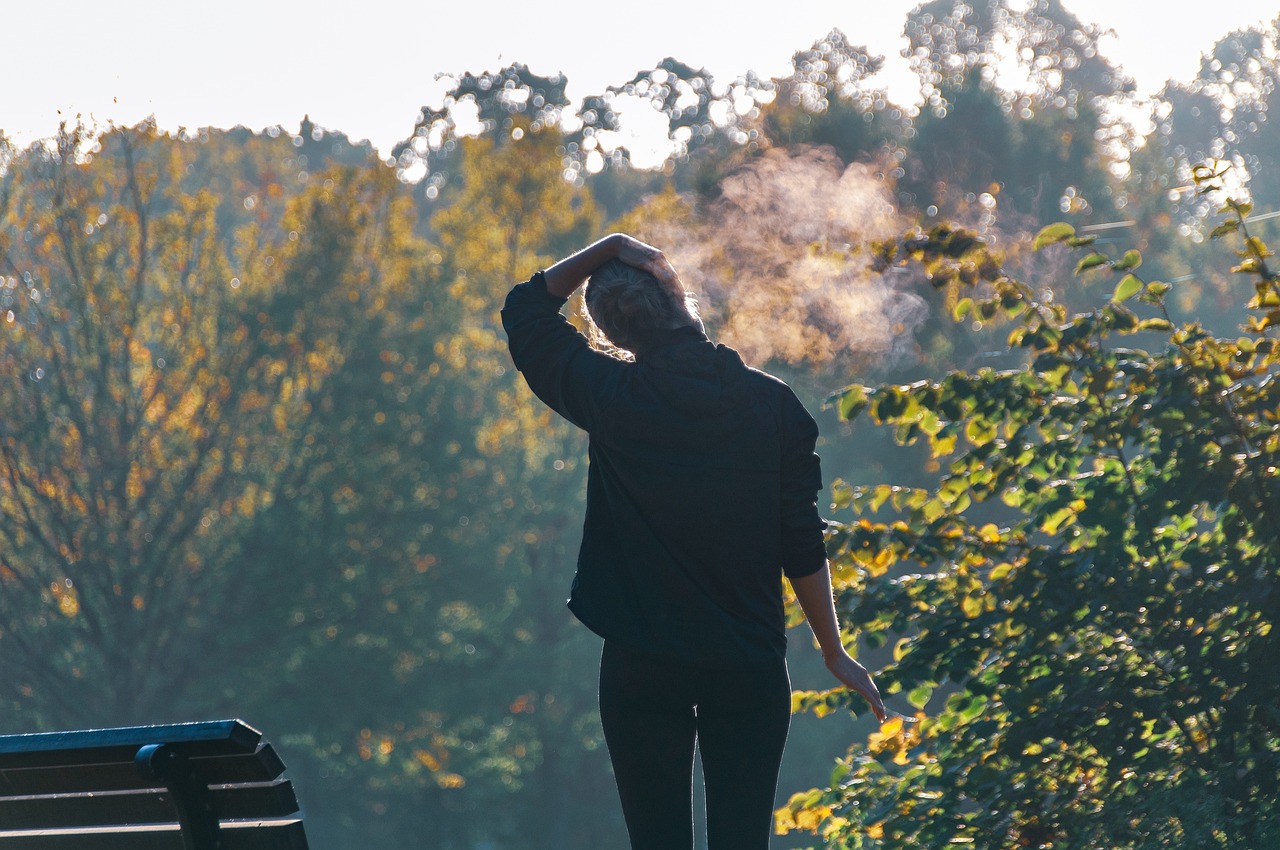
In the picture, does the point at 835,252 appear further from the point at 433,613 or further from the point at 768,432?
the point at 433,613

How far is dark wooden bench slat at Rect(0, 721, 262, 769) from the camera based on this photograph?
2.33 meters

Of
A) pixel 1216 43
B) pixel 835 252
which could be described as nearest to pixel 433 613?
pixel 835 252

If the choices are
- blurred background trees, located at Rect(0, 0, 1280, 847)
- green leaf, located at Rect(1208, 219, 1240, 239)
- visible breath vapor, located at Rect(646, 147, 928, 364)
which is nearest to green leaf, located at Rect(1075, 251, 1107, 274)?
green leaf, located at Rect(1208, 219, 1240, 239)

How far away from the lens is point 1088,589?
4.55m

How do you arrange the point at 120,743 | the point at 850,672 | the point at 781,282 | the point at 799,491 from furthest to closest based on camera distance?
1. the point at 781,282
2. the point at 850,672
3. the point at 799,491
4. the point at 120,743

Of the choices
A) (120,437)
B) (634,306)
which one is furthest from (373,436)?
(634,306)

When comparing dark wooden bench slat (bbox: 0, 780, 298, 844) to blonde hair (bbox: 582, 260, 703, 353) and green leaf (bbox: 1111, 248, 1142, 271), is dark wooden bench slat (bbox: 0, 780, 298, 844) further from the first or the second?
green leaf (bbox: 1111, 248, 1142, 271)

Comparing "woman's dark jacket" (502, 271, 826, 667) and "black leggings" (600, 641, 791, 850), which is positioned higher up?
"woman's dark jacket" (502, 271, 826, 667)

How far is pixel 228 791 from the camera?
2.50m

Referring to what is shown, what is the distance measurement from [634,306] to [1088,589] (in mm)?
2510

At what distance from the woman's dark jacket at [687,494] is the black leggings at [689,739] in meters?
0.05

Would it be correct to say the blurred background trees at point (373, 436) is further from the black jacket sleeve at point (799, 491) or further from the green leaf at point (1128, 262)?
the black jacket sleeve at point (799, 491)

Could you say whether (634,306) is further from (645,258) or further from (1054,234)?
(1054,234)

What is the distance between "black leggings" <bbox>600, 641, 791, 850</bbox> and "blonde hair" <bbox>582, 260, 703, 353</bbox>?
1.96 feet
